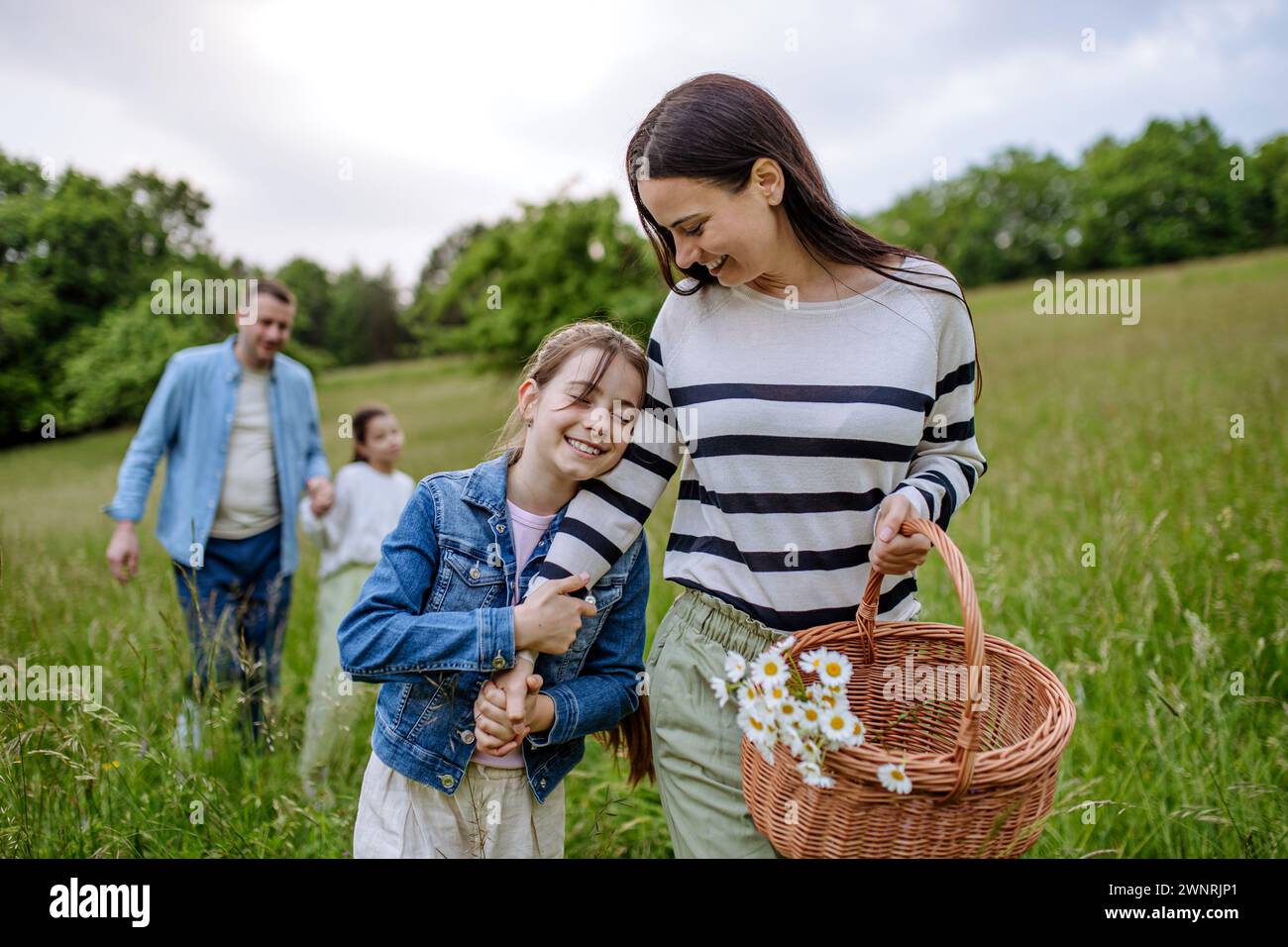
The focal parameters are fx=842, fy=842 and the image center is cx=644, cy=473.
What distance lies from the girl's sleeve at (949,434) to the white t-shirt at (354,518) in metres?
2.65

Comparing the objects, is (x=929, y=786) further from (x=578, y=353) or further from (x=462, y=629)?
(x=578, y=353)

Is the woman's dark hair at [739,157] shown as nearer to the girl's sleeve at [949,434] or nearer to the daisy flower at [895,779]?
the girl's sleeve at [949,434]

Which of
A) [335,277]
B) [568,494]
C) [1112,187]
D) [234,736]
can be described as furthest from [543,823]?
[1112,187]

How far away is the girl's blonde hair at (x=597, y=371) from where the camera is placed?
71.3 inches

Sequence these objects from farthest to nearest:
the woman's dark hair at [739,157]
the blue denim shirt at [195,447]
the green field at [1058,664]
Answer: the blue denim shirt at [195,447], the green field at [1058,664], the woman's dark hair at [739,157]

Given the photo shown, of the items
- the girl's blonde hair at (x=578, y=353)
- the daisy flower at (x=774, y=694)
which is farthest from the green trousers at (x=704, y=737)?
the girl's blonde hair at (x=578, y=353)

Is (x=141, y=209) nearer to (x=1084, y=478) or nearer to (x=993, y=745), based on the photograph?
(x=1084, y=478)

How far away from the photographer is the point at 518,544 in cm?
187

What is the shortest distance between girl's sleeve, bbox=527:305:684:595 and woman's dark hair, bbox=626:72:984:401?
0.27m

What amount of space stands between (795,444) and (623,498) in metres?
0.39

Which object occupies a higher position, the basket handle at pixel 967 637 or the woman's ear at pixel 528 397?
the woman's ear at pixel 528 397

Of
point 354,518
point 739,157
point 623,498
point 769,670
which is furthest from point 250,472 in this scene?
point 769,670

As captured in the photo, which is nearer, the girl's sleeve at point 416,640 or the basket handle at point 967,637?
the basket handle at point 967,637
